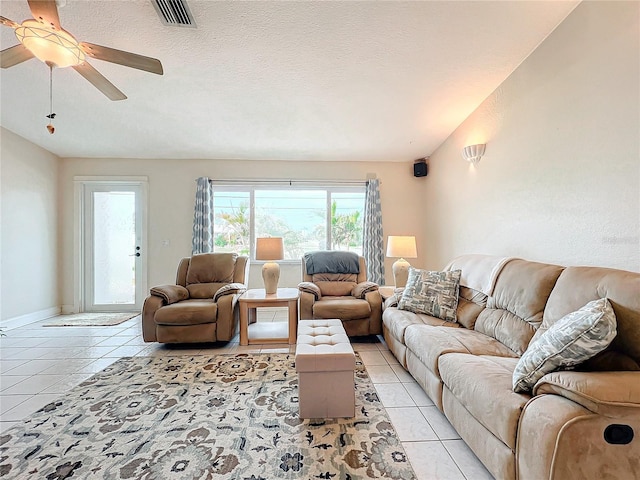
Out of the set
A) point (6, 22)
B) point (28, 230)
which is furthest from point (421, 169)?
point (28, 230)

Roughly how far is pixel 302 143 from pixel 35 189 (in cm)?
393

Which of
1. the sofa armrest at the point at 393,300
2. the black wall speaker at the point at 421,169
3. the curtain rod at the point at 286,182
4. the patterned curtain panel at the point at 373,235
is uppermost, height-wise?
the black wall speaker at the point at 421,169

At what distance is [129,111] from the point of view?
360 cm

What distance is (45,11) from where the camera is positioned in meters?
1.66

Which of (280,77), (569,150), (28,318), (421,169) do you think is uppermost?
(280,77)

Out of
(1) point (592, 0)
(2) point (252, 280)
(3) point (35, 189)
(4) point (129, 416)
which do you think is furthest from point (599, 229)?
(3) point (35, 189)

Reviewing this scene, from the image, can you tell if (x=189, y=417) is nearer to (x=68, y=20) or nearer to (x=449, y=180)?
(x=68, y=20)

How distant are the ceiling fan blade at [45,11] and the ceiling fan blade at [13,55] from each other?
39cm

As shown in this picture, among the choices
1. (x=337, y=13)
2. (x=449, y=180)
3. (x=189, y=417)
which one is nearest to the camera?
(x=189, y=417)

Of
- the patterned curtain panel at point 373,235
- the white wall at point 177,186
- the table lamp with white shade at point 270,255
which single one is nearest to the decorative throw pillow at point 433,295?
the table lamp with white shade at point 270,255

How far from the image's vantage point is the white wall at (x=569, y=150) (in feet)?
6.11

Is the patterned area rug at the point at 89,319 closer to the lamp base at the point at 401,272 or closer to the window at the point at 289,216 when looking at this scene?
the window at the point at 289,216

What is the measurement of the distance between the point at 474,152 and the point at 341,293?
7.47 feet

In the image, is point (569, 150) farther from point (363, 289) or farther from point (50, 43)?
point (50, 43)
